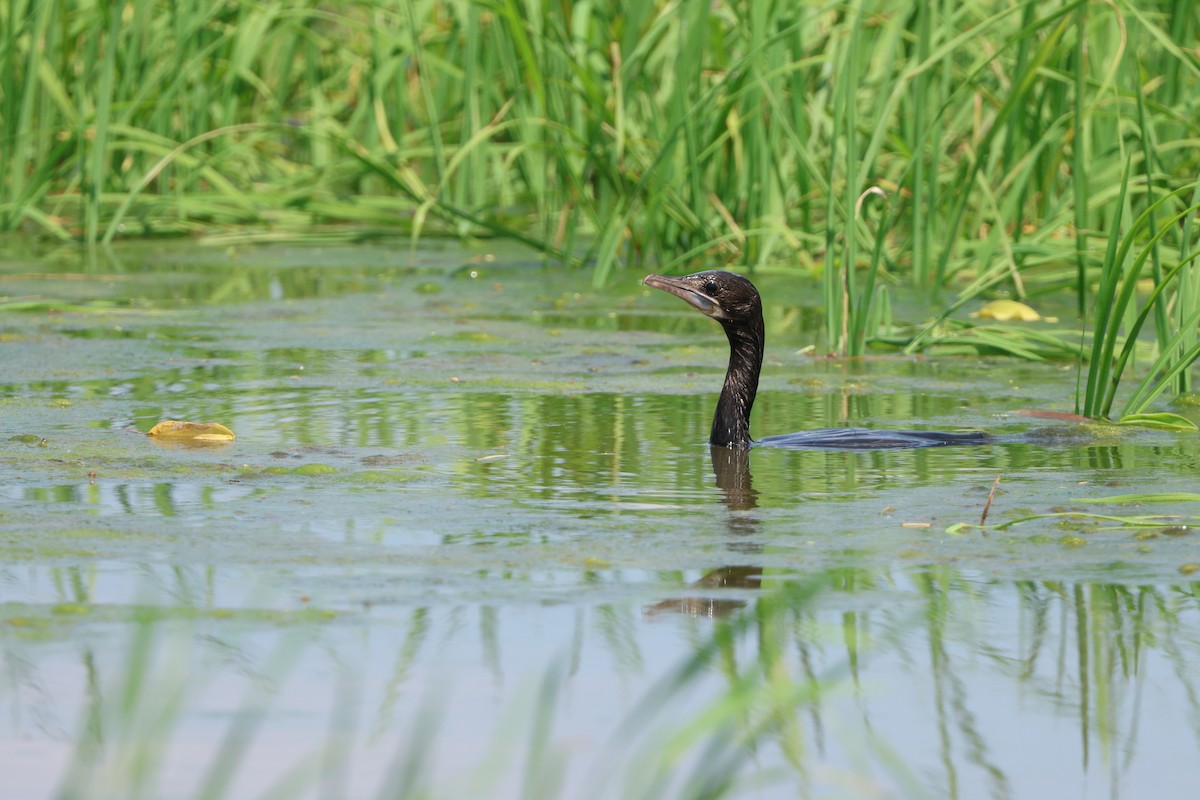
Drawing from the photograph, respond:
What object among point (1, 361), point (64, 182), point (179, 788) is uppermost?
point (64, 182)

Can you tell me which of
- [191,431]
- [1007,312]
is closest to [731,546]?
[191,431]

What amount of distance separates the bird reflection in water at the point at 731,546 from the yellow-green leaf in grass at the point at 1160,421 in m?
1.09

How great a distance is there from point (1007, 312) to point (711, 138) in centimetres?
145

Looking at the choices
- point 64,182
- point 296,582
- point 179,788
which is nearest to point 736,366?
point 296,582

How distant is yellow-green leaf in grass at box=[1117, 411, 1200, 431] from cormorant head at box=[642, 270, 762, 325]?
3.49 feet

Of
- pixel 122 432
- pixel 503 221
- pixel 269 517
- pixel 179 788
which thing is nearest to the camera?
pixel 179 788

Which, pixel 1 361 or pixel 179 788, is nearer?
pixel 179 788

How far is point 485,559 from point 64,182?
7617mm

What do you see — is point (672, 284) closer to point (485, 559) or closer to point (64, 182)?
point (485, 559)

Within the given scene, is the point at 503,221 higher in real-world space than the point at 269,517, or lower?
higher

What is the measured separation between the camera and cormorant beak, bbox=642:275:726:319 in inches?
202

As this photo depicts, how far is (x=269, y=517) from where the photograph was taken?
388cm

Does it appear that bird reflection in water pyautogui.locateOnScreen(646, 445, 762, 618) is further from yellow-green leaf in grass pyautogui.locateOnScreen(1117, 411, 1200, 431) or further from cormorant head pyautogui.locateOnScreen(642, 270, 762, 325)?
yellow-green leaf in grass pyautogui.locateOnScreen(1117, 411, 1200, 431)

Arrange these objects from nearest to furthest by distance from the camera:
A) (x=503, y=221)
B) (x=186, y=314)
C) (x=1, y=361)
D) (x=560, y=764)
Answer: (x=560, y=764)
(x=1, y=361)
(x=186, y=314)
(x=503, y=221)
